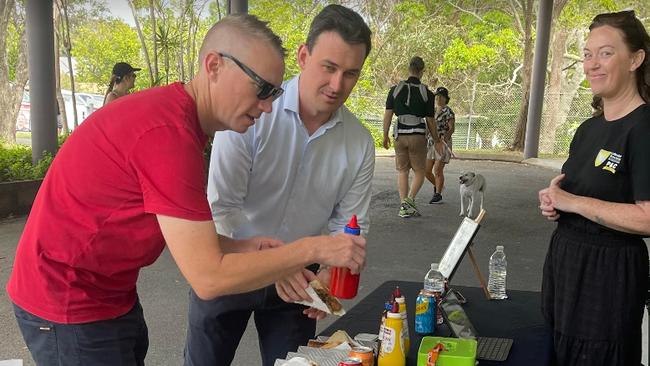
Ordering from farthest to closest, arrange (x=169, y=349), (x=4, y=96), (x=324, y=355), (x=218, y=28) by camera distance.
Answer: (x=4, y=96)
(x=169, y=349)
(x=324, y=355)
(x=218, y=28)

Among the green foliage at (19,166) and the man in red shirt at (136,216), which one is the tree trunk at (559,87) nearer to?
the green foliage at (19,166)

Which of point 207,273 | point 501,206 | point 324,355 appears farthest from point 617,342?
point 501,206

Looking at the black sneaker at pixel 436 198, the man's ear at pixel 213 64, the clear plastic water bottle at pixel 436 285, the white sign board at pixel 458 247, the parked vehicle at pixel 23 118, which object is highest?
the man's ear at pixel 213 64

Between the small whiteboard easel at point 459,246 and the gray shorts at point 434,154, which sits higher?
the small whiteboard easel at point 459,246

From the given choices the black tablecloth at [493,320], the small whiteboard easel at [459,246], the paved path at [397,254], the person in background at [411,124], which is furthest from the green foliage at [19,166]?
the small whiteboard easel at [459,246]

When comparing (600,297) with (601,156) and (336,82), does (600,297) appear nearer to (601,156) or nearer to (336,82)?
(601,156)

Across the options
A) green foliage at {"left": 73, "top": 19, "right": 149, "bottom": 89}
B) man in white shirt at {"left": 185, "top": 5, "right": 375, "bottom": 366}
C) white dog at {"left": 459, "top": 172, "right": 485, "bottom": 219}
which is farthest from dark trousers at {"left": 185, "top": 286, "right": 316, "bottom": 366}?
green foliage at {"left": 73, "top": 19, "right": 149, "bottom": 89}

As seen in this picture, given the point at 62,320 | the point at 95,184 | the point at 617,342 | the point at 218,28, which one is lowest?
the point at 617,342

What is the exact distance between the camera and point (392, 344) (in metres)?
1.86

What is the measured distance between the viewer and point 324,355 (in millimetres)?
1848

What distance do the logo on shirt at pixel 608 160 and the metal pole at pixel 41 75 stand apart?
774cm

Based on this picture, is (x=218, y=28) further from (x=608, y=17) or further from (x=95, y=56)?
(x=95, y=56)

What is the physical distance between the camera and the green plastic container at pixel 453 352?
5.96ft

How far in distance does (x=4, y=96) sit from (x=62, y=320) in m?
15.4
